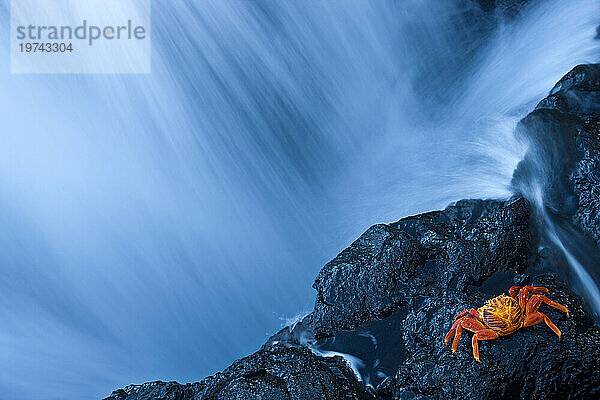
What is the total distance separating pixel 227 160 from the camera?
239 inches

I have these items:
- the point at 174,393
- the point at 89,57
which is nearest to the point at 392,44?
the point at 89,57

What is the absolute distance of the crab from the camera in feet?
9.52

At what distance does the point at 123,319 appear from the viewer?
559cm

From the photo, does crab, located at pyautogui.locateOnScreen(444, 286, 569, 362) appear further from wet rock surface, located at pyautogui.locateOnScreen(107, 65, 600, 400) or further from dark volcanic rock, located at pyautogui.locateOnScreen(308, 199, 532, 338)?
dark volcanic rock, located at pyautogui.locateOnScreen(308, 199, 532, 338)

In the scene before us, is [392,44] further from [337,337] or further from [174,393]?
[174,393]

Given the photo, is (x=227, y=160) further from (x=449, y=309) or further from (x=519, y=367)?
(x=519, y=367)

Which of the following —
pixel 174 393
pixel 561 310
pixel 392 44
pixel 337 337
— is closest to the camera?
pixel 561 310

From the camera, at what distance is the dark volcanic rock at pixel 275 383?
300cm

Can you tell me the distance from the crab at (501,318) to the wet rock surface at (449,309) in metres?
0.05

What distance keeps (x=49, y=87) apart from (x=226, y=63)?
2027mm

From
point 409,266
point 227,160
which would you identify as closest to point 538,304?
point 409,266
